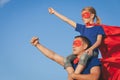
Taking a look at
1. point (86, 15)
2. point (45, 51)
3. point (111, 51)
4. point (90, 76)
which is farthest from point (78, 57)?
point (86, 15)

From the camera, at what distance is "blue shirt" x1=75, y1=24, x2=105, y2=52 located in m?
7.67

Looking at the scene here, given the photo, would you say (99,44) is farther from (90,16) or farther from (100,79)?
(100,79)

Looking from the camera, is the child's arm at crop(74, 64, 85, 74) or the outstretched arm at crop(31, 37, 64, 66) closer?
the child's arm at crop(74, 64, 85, 74)

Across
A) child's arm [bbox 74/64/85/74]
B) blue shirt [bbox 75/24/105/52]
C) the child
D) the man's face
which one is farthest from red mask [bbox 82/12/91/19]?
child's arm [bbox 74/64/85/74]

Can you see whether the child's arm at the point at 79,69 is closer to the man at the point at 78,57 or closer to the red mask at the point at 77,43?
the man at the point at 78,57

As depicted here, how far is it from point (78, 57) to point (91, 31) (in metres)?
1.93

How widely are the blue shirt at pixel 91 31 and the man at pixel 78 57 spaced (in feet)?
4.82

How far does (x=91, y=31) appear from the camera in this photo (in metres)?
7.74

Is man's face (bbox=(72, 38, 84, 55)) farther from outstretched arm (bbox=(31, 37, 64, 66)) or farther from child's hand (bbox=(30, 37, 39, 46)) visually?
child's hand (bbox=(30, 37, 39, 46))

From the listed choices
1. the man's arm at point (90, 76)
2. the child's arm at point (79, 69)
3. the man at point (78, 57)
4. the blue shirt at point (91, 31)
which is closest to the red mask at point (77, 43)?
the man at point (78, 57)

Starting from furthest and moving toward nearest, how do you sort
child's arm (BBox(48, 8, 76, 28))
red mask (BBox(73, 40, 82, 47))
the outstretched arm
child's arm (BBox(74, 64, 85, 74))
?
child's arm (BBox(48, 8, 76, 28)) < the outstretched arm < red mask (BBox(73, 40, 82, 47)) < child's arm (BBox(74, 64, 85, 74))

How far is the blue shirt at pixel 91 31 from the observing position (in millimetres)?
7668

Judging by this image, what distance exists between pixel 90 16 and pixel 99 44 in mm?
848

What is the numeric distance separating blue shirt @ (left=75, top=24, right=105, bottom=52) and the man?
4.82ft
